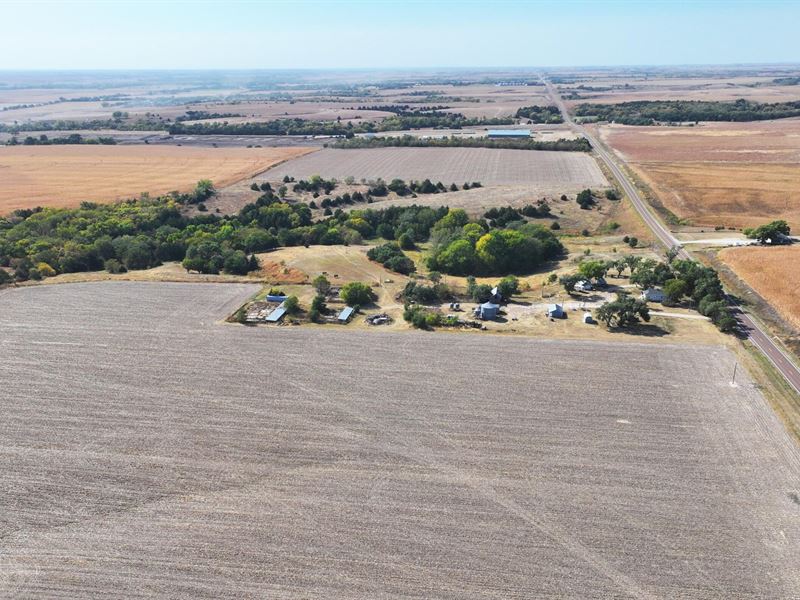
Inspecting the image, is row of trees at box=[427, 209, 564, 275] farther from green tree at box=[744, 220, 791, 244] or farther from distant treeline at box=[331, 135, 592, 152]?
distant treeline at box=[331, 135, 592, 152]

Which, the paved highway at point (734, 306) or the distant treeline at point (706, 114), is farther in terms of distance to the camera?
the distant treeline at point (706, 114)

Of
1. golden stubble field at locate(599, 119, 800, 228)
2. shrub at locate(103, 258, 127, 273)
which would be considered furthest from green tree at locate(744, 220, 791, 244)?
shrub at locate(103, 258, 127, 273)

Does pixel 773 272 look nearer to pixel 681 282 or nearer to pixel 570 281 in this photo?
pixel 681 282

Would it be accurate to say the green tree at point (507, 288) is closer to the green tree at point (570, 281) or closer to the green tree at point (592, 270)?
the green tree at point (570, 281)

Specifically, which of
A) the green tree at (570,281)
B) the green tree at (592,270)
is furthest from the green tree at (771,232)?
the green tree at (570,281)

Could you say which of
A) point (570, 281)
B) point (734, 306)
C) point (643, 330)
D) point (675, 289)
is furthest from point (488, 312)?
point (734, 306)

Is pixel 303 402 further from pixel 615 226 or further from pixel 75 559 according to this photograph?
pixel 615 226

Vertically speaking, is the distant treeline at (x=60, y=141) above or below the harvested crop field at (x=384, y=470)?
above
